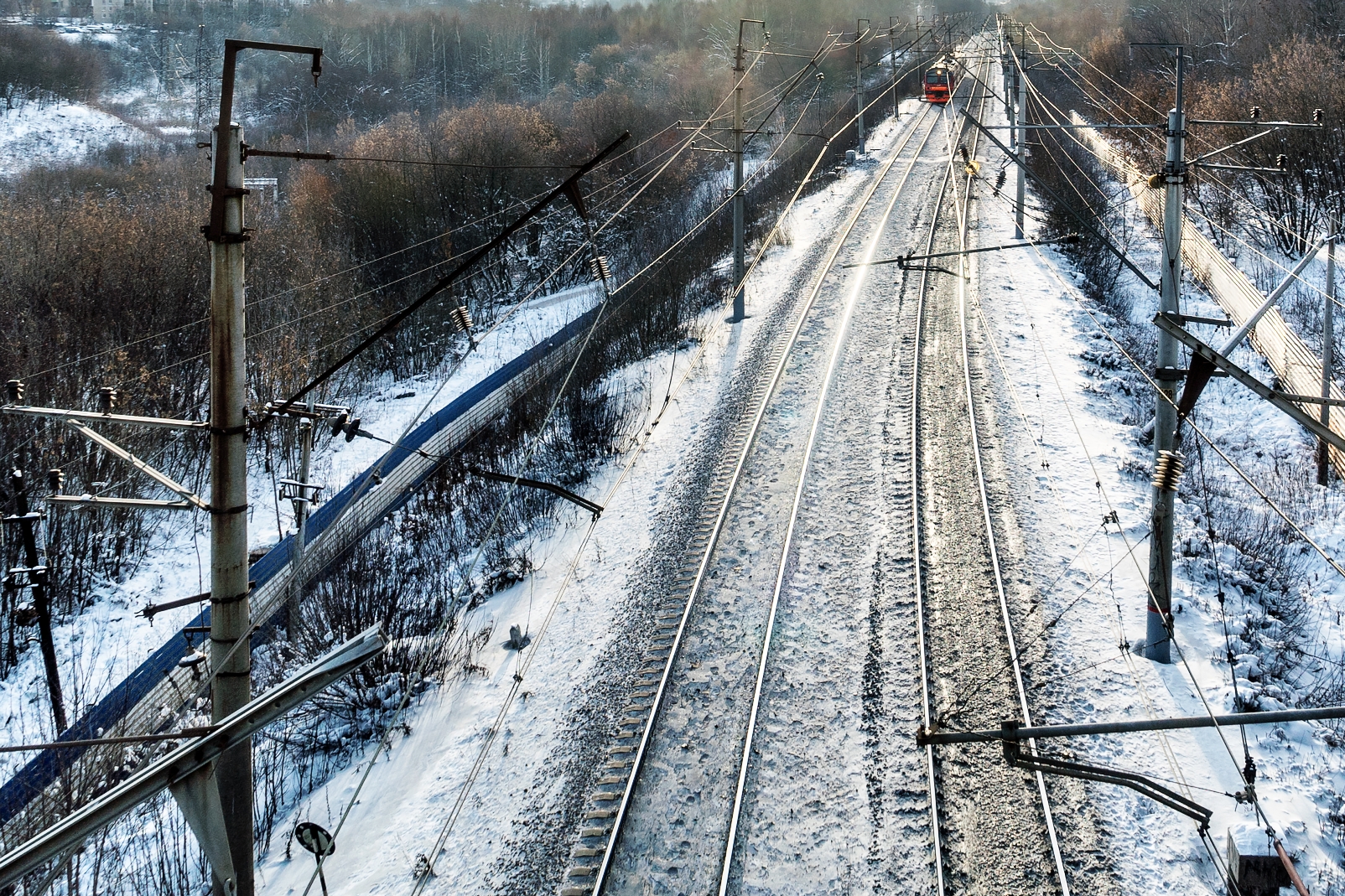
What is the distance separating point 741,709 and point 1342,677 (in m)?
6.51

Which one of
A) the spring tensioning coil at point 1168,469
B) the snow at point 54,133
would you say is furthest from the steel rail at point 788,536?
the snow at point 54,133

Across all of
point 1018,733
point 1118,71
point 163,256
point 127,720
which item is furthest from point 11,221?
point 1118,71

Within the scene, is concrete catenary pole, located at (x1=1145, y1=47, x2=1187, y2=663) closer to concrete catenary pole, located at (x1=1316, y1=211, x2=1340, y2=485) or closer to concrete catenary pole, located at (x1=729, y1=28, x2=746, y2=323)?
concrete catenary pole, located at (x1=1316, y1=211, x2=1340, y2=485)

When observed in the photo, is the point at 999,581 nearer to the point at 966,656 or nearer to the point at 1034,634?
the point at 1034,634

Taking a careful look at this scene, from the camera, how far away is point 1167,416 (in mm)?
9898

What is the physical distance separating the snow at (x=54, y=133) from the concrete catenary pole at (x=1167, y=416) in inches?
2030

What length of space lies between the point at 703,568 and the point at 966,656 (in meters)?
3.52

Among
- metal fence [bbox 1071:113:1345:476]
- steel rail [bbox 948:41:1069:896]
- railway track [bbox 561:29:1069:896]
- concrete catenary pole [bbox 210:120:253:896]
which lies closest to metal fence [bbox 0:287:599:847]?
concrete catenary pole [bbox 210:120:253:896]

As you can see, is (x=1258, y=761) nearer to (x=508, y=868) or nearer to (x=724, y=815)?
(x=724, y=815)

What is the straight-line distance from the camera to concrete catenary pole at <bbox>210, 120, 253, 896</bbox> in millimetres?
6262

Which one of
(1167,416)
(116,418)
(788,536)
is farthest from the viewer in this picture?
(788,536)

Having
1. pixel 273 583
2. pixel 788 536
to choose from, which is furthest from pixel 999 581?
pixel 273 583

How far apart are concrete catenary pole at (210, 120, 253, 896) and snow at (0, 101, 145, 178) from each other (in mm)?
49887

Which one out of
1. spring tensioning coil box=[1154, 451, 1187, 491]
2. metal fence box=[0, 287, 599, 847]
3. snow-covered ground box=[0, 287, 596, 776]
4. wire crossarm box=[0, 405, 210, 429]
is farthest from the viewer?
snow-covered ground box=[0, 287, 596, 776]
